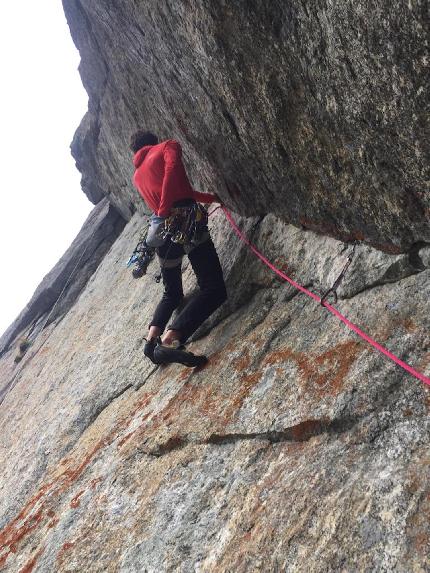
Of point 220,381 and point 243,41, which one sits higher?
point 243,41

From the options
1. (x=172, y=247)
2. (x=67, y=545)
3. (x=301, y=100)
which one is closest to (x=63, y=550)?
(x=67, y=545)

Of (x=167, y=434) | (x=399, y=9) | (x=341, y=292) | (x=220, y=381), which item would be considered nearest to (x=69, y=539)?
(x=167, y=434)

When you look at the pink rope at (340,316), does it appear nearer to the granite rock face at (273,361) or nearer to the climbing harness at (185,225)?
the granite rock face at (273,361)

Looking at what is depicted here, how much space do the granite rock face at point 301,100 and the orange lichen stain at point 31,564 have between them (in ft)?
14.8

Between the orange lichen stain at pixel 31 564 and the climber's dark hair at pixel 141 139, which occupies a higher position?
the climber's dark hair at pixel 141 139

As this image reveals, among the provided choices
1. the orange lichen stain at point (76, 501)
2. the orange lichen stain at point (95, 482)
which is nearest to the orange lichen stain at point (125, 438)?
the orange lichen stain at point (95, 482)

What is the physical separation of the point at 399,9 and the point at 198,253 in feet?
14.0

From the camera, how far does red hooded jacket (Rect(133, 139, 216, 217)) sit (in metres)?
6.63

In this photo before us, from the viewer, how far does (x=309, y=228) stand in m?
6.11

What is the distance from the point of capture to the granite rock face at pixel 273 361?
341 cm

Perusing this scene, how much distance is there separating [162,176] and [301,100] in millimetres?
2559

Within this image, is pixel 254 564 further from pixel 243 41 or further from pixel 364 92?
pixel 243 41

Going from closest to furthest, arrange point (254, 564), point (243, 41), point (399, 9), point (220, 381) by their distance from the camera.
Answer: point (399, 9) < point (254, 564) < point (243, 41) < point (220, 381)

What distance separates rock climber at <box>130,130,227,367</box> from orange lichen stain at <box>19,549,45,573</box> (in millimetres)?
2326
